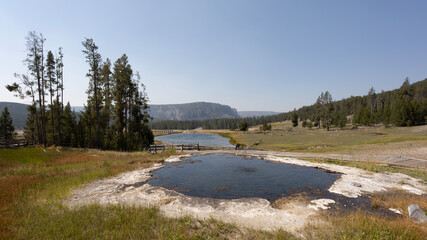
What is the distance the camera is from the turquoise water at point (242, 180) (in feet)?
46.2

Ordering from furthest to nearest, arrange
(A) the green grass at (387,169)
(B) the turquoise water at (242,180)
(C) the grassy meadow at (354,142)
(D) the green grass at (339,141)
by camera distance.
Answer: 1. (D) the green grass at (339,141)
2. (C) the grassy meadow at (354,142)
3. (A) the green grass at (387,169)
4. (B) the turquoise water at (242,180)

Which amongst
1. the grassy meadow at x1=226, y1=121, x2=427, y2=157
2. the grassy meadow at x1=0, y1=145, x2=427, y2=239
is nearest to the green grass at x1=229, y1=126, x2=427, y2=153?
the grassy meadow at x1=226, y1=121, x2=427, y2=157

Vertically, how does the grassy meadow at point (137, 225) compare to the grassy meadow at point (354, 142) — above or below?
above

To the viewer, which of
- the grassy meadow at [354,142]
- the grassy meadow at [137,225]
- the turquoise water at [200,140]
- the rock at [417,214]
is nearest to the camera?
the grassy meadow at [137,225]

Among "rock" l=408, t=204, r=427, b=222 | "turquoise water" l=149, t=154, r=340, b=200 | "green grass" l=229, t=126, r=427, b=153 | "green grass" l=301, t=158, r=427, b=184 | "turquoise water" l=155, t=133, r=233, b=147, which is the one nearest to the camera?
"rock" l=408, t=204, r=427, b=222

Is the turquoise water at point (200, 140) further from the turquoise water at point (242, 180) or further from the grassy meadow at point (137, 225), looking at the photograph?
the grassy meadow at point (137, 225)

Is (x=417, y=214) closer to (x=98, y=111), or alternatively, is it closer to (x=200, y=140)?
(x=98, y=111)

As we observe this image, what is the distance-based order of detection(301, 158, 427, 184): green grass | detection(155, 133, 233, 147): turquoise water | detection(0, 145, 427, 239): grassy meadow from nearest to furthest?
1. detection(0, 145, 427, 239): grassy meadow
2. detection(301, 158, 427, 184): green grass
3. detection(155, 133, 233, 147): turquoise water

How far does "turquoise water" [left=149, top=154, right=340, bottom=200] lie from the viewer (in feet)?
46.2

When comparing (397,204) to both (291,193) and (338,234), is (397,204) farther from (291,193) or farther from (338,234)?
(338,234)

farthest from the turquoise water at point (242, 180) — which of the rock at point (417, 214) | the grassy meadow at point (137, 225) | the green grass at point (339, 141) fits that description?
the green grass at point (339, 141)

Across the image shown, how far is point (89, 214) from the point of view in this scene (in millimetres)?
8547

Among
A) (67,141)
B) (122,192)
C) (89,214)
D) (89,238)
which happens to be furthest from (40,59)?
(89,238)

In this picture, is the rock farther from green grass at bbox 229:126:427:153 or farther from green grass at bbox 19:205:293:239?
green grass at bbox 229:126:427:153
